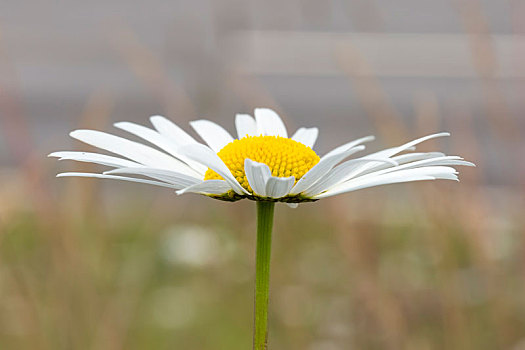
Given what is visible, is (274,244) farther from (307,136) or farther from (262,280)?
(262,280)

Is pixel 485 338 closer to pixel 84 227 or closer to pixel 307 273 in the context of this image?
pixel 307 273

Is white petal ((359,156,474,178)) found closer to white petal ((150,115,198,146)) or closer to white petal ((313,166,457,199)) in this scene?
white petal ((313,166,457,199))

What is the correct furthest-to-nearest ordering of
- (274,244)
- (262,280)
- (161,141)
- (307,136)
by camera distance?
(274,244)
(307,136)
(161,141)
(262,280)

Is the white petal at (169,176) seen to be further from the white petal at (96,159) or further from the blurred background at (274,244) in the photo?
the blurred background at (274,244)

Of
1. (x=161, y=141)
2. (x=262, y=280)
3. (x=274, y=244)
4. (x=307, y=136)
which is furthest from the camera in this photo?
(x=274, y=244)

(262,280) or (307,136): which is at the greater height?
(307,136)

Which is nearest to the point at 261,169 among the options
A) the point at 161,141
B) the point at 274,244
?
the point at 161,141

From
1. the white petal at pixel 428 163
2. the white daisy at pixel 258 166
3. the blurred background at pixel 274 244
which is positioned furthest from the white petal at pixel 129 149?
the blurred background at pixel 274 244

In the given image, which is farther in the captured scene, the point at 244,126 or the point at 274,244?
the point at 274,244
